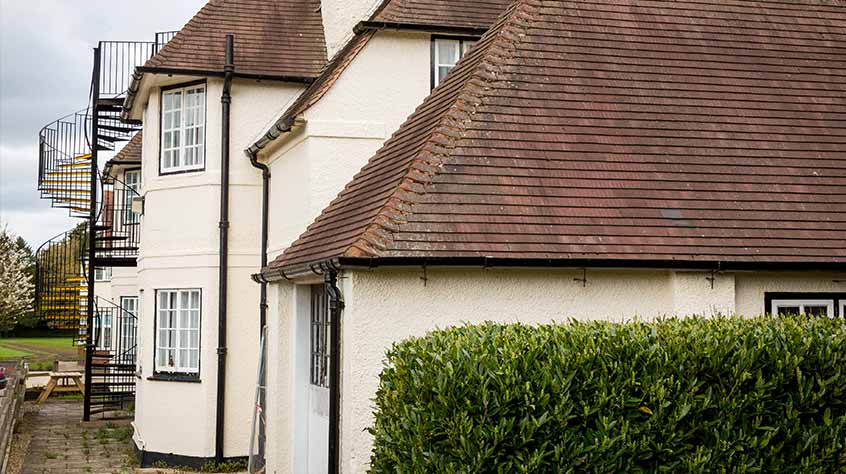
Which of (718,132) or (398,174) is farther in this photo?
(718,132)

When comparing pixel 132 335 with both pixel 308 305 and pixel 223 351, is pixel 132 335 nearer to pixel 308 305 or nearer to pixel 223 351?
pixel 223 351

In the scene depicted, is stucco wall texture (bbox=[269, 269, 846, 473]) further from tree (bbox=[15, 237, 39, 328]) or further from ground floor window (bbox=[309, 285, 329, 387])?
tree (bbox=[15, 237, 39, 328])

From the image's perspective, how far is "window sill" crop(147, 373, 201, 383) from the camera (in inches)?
717

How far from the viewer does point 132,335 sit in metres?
30.0

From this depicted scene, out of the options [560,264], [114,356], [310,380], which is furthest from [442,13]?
[114,356]

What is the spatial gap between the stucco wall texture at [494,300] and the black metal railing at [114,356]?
14.7 m

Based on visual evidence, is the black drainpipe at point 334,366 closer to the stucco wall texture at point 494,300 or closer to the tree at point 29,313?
the stucco wall texture at point 494,300

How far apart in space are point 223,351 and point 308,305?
15.0 feet

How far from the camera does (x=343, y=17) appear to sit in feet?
60.2

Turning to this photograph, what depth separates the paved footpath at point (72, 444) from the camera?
18469 millimetres

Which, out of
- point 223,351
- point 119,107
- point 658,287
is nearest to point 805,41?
point 658,287

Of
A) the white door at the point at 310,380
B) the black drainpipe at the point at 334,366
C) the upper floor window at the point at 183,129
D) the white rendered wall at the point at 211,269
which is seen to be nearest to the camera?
the black drainpipe at the point at 334,366

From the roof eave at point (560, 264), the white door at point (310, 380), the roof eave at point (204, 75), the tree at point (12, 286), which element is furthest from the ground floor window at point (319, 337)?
the tree at point (12, 286)

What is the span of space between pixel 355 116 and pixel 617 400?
8338 mm
